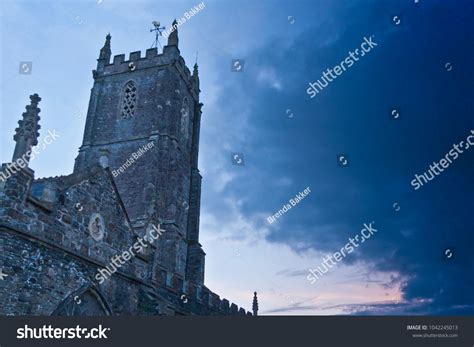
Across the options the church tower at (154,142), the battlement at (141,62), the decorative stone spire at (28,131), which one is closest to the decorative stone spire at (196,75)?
the church tower at (154,142)

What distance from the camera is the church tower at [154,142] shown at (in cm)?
3033

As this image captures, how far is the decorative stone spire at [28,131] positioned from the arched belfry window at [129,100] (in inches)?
925

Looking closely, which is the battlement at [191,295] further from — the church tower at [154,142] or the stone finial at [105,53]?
the stone finial at [105,53]

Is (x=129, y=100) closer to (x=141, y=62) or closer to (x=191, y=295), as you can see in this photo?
(x=141, y=62)

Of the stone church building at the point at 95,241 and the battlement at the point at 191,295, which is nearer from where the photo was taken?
the stone church building at the point at 95,241

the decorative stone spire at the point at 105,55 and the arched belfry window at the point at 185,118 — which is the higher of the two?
the decorative stone spire at the point at 105,55

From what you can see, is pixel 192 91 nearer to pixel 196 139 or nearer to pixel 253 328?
pixel 196 139

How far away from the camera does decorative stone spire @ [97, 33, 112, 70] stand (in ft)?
121

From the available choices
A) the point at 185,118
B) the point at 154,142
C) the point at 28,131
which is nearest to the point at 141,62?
the point at 185,118

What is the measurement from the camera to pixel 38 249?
34.0 ft

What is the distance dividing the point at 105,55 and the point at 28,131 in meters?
29.1

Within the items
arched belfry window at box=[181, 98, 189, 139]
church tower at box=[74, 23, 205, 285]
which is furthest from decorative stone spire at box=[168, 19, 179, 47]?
A: arched belfry window at box=[181, 98, 189, 139]

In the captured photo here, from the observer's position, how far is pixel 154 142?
31578mm

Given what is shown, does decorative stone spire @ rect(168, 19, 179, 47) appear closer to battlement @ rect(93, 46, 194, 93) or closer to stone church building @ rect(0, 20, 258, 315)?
battlement @ rect(93, 46, 194, 93)
